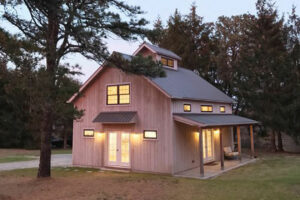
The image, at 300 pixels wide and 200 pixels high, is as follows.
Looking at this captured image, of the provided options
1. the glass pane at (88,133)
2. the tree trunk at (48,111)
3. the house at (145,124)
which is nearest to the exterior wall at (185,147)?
the house at (145,124)

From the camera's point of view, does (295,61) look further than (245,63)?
No

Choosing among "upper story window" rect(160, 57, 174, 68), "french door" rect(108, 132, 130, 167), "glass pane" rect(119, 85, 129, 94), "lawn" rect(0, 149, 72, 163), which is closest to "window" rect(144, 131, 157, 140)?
"french door" rect(108, 132, 130, 167)

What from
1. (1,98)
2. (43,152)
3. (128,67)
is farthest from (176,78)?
(1,98)

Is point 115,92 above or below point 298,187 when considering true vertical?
above

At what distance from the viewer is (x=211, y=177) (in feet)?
36.7

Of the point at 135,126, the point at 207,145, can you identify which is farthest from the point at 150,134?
the point at 207,145

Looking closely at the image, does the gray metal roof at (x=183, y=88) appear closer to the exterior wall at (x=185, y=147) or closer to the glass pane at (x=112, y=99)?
the exterior wall at (x=185, y=147)

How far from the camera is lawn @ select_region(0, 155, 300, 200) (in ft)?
26.3

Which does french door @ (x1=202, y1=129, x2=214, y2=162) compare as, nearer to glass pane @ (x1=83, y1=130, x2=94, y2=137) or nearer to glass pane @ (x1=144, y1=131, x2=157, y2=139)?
glass pane @ (x1=144, y1=131, x2=157, y2=139)

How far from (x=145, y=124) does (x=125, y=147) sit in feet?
5.94

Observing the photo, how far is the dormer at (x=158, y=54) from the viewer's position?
16062 millimetres

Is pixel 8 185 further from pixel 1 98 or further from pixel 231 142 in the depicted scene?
pixel 1 98

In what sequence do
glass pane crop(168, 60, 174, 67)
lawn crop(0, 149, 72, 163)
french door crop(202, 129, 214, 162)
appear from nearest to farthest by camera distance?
french door crop(202, 129, 214, 162) → glass pane crop(168, 60, 174, 67) → lawn crop(0, 149, 72, 163)

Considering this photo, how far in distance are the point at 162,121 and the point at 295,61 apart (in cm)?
1358
